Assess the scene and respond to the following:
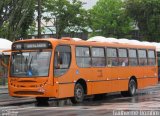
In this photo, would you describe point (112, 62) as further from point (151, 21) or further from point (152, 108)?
point (151, 21)

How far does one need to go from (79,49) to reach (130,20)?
44593mm

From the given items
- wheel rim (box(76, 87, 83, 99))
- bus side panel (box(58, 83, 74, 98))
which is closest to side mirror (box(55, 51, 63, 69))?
bus side panel (box(58, 83, 74, 98))

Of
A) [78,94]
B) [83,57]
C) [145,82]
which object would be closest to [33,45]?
[83,57]

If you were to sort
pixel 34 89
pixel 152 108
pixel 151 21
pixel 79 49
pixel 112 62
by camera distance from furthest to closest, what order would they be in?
pixel 151 21, pixel 112 62, pixel 79 49, pixel 34 89, pixel 152 108

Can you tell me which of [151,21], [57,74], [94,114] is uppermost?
[151,21]

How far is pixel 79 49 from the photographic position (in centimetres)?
2314

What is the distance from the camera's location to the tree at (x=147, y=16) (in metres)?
63.4

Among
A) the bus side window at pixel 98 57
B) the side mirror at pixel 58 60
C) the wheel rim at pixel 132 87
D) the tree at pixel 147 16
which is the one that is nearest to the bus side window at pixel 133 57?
the wheel rim at pixel 132 87

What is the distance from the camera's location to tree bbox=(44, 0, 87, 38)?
54906 millimetres

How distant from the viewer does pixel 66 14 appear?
2176 inches

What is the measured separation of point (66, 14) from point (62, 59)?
3369 centimetres

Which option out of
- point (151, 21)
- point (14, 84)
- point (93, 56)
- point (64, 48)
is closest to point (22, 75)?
point (14, 84)

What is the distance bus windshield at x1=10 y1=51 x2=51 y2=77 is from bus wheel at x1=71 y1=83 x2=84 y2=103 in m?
1.95

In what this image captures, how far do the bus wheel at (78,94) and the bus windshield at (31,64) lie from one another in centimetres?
195
